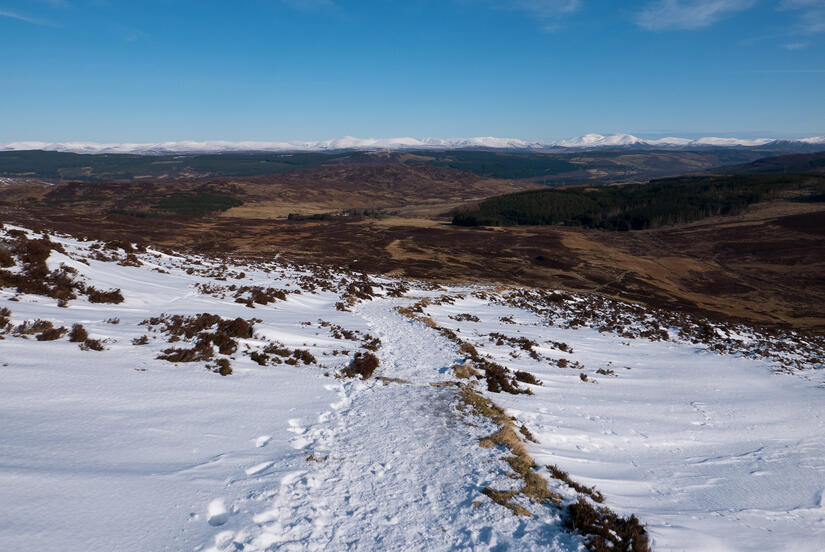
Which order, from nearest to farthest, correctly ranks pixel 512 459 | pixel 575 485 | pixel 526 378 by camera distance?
pixel 575 485, pixel 512 459, pixel 526 378

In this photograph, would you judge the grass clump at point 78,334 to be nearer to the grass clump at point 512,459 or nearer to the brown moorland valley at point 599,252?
the grass clump at point 512,459

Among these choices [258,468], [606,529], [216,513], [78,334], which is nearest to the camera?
[216,513]

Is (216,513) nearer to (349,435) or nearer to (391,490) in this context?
(391,490)

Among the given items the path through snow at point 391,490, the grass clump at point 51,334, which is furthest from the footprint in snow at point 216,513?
the grass clump at point 51,334

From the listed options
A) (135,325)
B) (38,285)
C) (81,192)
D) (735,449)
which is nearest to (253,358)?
(135,325)

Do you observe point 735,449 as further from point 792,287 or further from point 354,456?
point 792,287

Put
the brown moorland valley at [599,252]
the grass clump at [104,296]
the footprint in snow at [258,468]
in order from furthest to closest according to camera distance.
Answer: the brown moorland valley at [599,252]
the grass clump at [104,296]
the footprint in snow at [258,468]

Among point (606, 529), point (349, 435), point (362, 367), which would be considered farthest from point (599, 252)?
point (606, 529)

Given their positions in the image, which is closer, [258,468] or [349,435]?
[258,468]

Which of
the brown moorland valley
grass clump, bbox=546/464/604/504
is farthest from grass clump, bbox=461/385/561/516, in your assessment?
the brown moorland valley
